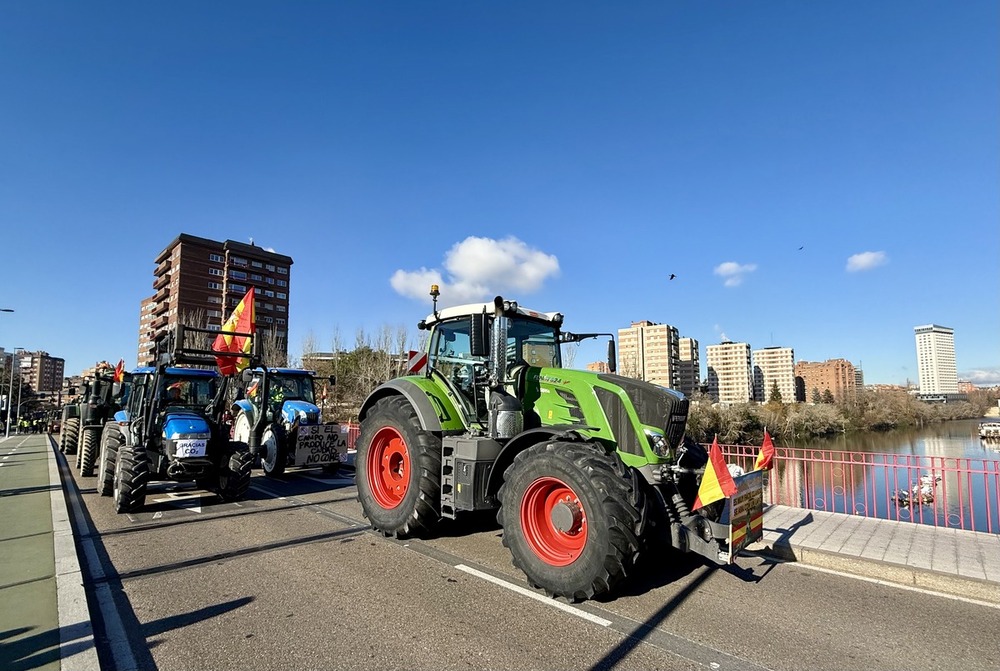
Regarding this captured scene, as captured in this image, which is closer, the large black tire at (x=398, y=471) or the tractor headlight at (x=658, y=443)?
the tractor headlight at (x=658, y=443)

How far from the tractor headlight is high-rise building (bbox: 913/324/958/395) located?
165122 millimetres

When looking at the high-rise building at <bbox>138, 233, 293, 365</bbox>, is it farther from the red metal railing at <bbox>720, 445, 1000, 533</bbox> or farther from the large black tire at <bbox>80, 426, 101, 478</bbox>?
the red metal railing at <bbox>720, 445, 1000, 533</bbox>

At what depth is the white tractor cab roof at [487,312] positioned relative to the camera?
5746mm

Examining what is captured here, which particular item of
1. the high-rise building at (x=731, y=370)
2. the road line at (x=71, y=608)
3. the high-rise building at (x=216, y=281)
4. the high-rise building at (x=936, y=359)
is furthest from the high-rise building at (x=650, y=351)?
the high-rise building at (x=936, y=359)

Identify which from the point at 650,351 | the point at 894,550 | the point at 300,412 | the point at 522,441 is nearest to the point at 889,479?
the point at 894,550

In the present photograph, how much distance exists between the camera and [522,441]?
5.02 m

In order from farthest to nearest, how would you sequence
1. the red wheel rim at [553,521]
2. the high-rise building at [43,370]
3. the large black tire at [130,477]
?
the high-rise building at [43,370]
the large black tire at [130,477]
the red wheel rim at [553,521]

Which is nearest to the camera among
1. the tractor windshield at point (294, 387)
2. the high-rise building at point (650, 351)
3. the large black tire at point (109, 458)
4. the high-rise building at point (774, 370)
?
the large black tire at point (109, 458)

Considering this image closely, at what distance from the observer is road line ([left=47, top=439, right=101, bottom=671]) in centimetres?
323

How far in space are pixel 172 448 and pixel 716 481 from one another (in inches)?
297

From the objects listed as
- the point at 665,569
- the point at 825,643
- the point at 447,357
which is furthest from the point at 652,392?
the point at 447,357

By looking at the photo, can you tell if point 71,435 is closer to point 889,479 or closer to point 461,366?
point 461,366

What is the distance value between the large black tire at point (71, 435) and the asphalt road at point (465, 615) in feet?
47.6

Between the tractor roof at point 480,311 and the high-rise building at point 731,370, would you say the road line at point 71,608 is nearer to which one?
the tractor roof at point 480,311
